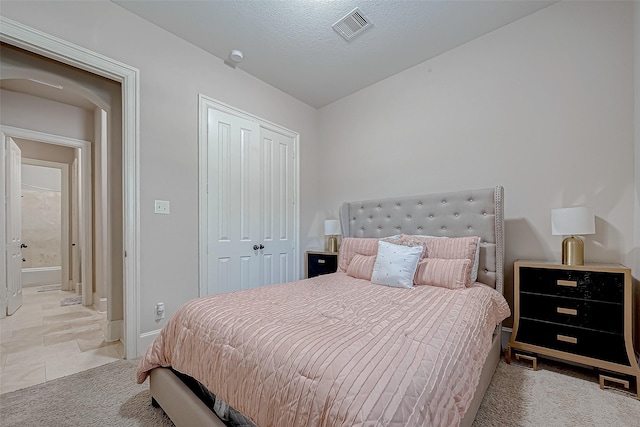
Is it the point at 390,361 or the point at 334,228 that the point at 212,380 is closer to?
the point at 390,361

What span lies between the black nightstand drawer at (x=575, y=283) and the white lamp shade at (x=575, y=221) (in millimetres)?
285

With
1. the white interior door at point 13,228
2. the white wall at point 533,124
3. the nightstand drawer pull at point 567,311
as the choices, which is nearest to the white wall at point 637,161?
the white wall at point 533,124

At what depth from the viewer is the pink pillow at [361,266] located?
2.42m

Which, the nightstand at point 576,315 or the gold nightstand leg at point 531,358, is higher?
the nightstand at point 576,315

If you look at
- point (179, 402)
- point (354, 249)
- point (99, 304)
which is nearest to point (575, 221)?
point (354, 249)

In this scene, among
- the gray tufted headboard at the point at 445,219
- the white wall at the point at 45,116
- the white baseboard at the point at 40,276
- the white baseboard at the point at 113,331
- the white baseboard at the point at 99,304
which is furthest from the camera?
the white baseboard at the point at 40,276

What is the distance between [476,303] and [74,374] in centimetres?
285

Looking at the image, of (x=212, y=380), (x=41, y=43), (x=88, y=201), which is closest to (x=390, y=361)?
(x=212, y=380)

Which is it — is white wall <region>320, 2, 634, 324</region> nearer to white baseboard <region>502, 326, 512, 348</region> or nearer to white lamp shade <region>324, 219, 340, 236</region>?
white baseboard <region>502, 326, 512, 348</region>

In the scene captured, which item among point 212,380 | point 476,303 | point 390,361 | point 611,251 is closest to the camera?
point 390,361

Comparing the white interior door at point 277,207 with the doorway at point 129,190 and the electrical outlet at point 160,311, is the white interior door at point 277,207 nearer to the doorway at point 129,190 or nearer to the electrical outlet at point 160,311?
the electrical outlet at point 160,311

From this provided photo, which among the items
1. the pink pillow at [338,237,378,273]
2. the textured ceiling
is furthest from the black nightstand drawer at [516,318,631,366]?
the textured ceiling

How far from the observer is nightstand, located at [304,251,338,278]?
3.36 m

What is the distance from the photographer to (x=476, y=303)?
1629mm
